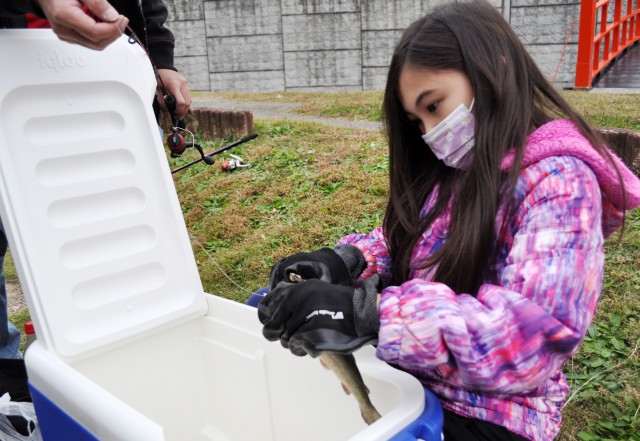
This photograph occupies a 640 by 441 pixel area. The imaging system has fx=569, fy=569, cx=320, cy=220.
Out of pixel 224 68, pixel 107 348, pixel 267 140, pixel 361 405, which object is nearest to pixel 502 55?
pixel 361 405

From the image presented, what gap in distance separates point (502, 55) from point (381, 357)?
67cm

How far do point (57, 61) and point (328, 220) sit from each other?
6.25 feet

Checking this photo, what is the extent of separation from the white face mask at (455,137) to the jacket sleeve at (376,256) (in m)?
0.36

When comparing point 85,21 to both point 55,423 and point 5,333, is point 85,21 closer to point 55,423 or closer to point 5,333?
point 55,423

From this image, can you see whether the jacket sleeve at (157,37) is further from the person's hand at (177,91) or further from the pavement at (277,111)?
the pavement at (277,111)

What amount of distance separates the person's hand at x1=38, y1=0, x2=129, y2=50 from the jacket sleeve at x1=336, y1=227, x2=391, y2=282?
798 mm

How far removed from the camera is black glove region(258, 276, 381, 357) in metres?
1.01

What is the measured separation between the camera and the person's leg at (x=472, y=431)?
1.10 m

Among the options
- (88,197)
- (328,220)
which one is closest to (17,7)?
(88,197)

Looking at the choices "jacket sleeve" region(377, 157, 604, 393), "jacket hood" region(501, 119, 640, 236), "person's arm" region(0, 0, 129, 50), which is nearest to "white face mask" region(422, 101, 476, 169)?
"jacket hood" region(501, 119, 640, 236)

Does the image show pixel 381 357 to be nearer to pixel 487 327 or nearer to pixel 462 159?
pixel 487 327

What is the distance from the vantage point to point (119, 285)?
59.0 inches

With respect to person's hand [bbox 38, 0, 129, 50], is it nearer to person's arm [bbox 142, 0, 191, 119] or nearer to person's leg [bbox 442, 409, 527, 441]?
person's arm [bbox 142, 0, 191, 119]

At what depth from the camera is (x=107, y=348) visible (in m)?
1.44
